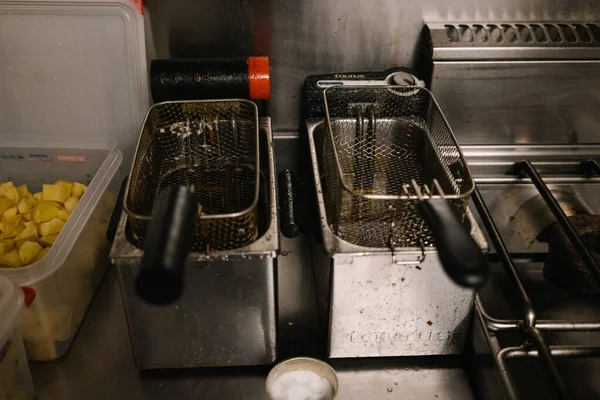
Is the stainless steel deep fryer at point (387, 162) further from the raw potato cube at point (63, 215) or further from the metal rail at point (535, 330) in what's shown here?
the raw potato cube at point (63, 215)

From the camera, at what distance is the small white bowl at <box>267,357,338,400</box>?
819 millimetres

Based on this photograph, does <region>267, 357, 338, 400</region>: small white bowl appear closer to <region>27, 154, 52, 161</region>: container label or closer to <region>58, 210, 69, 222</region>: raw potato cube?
<region>58, 210, 69, 222</region>: raw potato cube

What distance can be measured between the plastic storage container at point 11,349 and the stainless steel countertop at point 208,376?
7 centimetres

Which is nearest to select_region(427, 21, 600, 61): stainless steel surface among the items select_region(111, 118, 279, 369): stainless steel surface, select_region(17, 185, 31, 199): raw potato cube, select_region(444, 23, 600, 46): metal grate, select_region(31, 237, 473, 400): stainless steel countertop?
select_region(444, 23, 600, 46): metal grate

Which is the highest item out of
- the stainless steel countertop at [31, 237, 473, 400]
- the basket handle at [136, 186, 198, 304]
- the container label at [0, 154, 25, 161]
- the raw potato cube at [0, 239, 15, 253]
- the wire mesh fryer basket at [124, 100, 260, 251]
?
the basket handle at [136, 186, 198, 304]

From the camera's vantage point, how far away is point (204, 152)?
41.3 inches

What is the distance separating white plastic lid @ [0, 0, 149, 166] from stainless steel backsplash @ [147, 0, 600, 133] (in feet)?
0.22

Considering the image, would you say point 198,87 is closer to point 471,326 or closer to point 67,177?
point 67,177

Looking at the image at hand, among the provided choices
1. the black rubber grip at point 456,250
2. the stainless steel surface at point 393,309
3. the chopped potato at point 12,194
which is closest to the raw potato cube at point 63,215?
the chopped potato at point 12,194

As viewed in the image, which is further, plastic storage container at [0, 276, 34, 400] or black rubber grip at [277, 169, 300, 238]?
black rubber grip at [277, 169, 300, 238]

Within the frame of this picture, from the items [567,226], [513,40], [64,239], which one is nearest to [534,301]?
[567,226]

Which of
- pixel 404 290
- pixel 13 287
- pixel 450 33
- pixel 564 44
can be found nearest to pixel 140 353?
pixel 13 287

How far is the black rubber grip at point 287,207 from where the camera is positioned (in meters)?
1.07

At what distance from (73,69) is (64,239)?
1.29 ft
